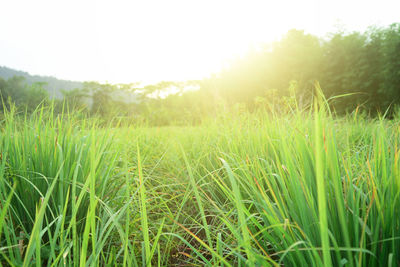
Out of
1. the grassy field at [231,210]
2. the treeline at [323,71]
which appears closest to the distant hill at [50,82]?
the grassy field at [231,210]

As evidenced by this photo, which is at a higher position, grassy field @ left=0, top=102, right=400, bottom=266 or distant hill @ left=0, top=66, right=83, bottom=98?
A: distant hill @ left=0, top=66, right=83, bottom=98

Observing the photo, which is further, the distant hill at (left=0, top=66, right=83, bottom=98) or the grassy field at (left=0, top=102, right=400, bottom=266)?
the distant hill at (left=0, top=66, right=83, bottom=98)

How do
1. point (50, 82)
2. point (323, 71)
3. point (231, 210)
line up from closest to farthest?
point (231, 210)
point (50, 82)
point (323, 71)

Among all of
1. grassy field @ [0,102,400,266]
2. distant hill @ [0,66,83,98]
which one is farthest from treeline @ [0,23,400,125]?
grassy field @ [0,102,400,266]

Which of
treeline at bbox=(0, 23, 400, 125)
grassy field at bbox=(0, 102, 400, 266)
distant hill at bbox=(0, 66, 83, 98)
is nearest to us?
grassy field at bbox=(0, 102, 400, 266)

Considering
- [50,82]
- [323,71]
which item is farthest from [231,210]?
[323,71]

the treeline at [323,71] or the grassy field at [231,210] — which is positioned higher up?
the treeline at [323,71]

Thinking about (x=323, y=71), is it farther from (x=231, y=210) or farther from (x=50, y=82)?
(x=231, y=210)

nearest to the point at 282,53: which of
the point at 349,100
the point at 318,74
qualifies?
the point at 318,74

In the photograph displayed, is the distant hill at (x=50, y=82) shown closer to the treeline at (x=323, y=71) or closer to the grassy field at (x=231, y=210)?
the grassy field at (x=231, y=210)

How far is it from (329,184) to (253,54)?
20980 millimetres

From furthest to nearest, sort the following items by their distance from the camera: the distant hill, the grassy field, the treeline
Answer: the treeline → the distant hill → the grassy field

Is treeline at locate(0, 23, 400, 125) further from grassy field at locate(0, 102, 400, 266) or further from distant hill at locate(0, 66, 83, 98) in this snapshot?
grassy field at locate(0, 102, 400, 266)

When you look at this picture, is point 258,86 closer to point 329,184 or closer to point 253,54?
point 253,54
